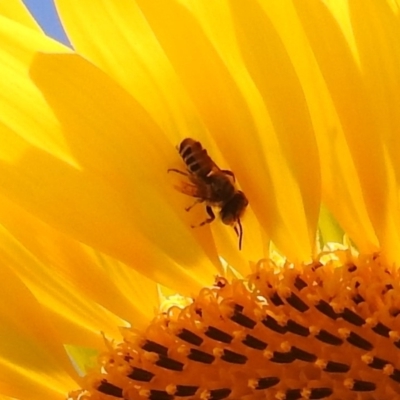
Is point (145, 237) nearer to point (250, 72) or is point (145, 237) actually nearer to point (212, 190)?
point (212, 190)

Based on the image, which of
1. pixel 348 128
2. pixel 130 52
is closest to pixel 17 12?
pixel 130 52

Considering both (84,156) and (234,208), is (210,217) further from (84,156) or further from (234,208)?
(84,156)

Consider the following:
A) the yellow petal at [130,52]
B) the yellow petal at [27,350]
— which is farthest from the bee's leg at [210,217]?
the yellow petal at [27,350]

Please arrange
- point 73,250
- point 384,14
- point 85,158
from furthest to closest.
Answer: point 73,250
point 85,158
point 384,14

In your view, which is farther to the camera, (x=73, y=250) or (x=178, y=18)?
(x=73, y=250)

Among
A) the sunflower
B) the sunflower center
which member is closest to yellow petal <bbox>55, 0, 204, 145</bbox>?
the sunflower

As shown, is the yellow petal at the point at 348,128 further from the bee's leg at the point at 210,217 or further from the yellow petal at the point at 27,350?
the yellow petal at the point at 27,350

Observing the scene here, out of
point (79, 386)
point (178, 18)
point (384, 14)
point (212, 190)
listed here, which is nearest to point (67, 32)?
point (178, 18)

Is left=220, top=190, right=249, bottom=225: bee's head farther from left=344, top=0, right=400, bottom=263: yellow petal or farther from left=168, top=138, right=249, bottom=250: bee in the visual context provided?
left=344, top=0, right=400, bottom=263: yellow petal
